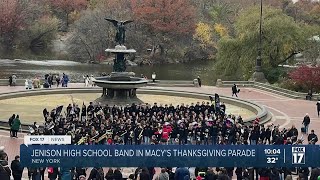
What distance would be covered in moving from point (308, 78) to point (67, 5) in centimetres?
7515

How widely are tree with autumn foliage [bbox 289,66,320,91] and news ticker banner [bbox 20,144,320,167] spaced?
3234cm

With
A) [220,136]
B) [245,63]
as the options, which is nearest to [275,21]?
[245,63]

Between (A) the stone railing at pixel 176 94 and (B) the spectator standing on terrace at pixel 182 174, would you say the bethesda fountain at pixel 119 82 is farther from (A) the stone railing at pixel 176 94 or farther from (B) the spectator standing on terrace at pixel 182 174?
(B) the spectator standing on terrace at pixel 182 174

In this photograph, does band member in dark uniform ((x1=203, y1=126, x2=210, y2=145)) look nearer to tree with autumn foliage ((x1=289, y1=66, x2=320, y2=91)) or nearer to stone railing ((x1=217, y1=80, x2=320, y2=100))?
stone railing ((x1=217, y1=80, x2=320, y2=100))

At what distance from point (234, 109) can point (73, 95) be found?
515 inches

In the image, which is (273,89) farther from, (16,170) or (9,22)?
(9,22)

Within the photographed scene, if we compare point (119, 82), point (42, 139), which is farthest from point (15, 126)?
point (119, 82)

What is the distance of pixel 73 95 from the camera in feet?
156

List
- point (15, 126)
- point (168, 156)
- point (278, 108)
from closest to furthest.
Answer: point (168, 156) < point (15, 126) < point (278, 108)

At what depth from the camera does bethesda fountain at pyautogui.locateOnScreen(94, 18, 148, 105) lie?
131 feet

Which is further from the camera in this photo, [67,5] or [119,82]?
[67,5]

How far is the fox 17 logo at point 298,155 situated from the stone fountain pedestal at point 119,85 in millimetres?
20260

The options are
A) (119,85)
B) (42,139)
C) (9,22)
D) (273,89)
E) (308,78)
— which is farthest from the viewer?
(9,22)

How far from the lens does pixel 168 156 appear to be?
2067 centimetres
